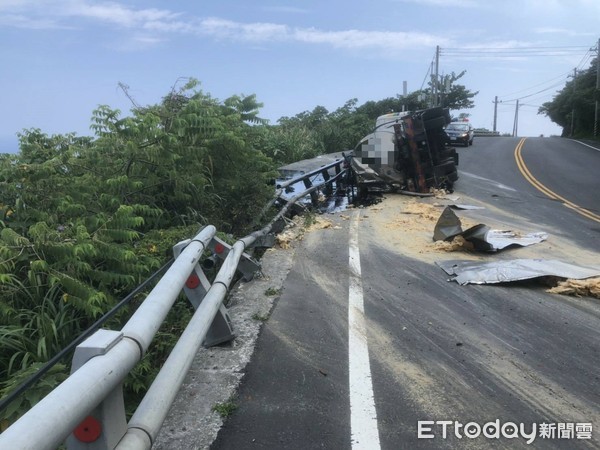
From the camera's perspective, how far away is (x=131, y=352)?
7.30 ft

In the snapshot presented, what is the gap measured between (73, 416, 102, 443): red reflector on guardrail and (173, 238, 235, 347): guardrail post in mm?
2430

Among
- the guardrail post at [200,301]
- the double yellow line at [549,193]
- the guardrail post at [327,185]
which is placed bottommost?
the double yellow line at [549,193]

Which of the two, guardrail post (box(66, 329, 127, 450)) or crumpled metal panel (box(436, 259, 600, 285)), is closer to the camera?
guardrail post (box(66, 329, 127, 450))

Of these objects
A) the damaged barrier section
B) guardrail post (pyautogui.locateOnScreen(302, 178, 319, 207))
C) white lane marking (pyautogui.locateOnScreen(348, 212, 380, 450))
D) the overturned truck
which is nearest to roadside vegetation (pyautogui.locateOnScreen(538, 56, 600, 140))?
the overturned truck

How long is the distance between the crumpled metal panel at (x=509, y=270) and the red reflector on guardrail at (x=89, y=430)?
18.8ft

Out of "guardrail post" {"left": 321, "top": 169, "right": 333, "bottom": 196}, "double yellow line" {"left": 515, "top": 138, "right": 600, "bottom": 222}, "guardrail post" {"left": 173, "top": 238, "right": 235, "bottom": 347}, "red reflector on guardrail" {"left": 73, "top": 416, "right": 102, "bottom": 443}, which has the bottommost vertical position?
"double yellow line" {"left": 515, "top": 138, "right": 600, "bottom": 222}

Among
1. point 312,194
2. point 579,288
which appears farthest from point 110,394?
point 312,194

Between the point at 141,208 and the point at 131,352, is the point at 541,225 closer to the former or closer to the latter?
the point at 141,208

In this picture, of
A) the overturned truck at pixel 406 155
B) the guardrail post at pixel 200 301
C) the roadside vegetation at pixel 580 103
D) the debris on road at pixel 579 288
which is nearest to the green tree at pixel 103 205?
the guardrail post at pixel 200 301

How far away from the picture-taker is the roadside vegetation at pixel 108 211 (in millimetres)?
4629

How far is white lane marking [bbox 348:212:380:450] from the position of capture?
3.46 m

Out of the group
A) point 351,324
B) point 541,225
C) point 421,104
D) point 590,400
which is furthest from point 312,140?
point 421,104

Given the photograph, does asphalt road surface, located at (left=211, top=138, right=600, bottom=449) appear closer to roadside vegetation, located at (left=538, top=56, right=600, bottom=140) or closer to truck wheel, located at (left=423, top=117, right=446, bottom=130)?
truck wheel, located at (left=423, top=117, right=446, bottom=130)

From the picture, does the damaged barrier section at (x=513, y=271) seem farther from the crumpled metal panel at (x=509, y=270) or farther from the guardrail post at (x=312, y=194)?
the guardrail post at (x=312, y=194)
